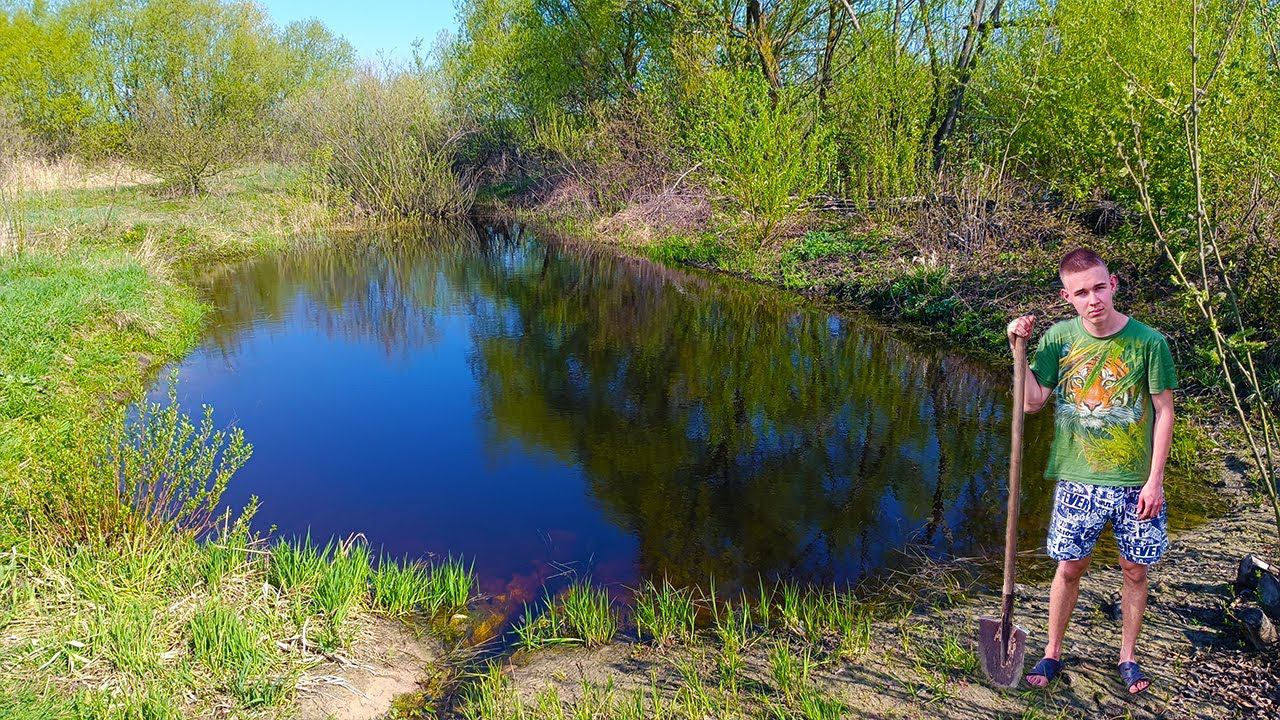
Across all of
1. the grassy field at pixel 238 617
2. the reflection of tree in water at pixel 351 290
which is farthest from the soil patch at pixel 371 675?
the reflection of tree in water at pixel 351 290

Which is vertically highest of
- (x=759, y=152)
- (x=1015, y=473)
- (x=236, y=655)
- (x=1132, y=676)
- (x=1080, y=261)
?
(x=759, y=152)

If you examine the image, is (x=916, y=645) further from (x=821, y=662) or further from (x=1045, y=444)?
(x=1045, y=444)

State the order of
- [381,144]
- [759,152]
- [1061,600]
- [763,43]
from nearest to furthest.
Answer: [1061,600] < [759,152] < [763,43] < [381,144]

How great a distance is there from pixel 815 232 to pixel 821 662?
478 inches

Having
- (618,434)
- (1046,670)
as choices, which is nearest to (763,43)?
(618,434)

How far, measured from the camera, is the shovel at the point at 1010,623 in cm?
305

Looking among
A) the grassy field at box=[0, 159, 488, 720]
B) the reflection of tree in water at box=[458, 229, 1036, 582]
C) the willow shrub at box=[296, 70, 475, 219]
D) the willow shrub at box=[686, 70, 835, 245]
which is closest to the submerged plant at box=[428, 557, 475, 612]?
the grassy field at box=[0, 159, 488, 720]

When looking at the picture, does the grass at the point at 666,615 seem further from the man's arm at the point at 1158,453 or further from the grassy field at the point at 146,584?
the man's arm at the point at 1158,453

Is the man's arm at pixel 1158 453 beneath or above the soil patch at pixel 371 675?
above

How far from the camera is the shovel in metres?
3.05

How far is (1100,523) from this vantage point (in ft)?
10.1

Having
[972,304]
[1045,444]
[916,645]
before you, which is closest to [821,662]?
[916,645]

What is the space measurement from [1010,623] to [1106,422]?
0.97m

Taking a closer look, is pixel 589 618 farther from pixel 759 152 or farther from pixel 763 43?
pixel 763 43
